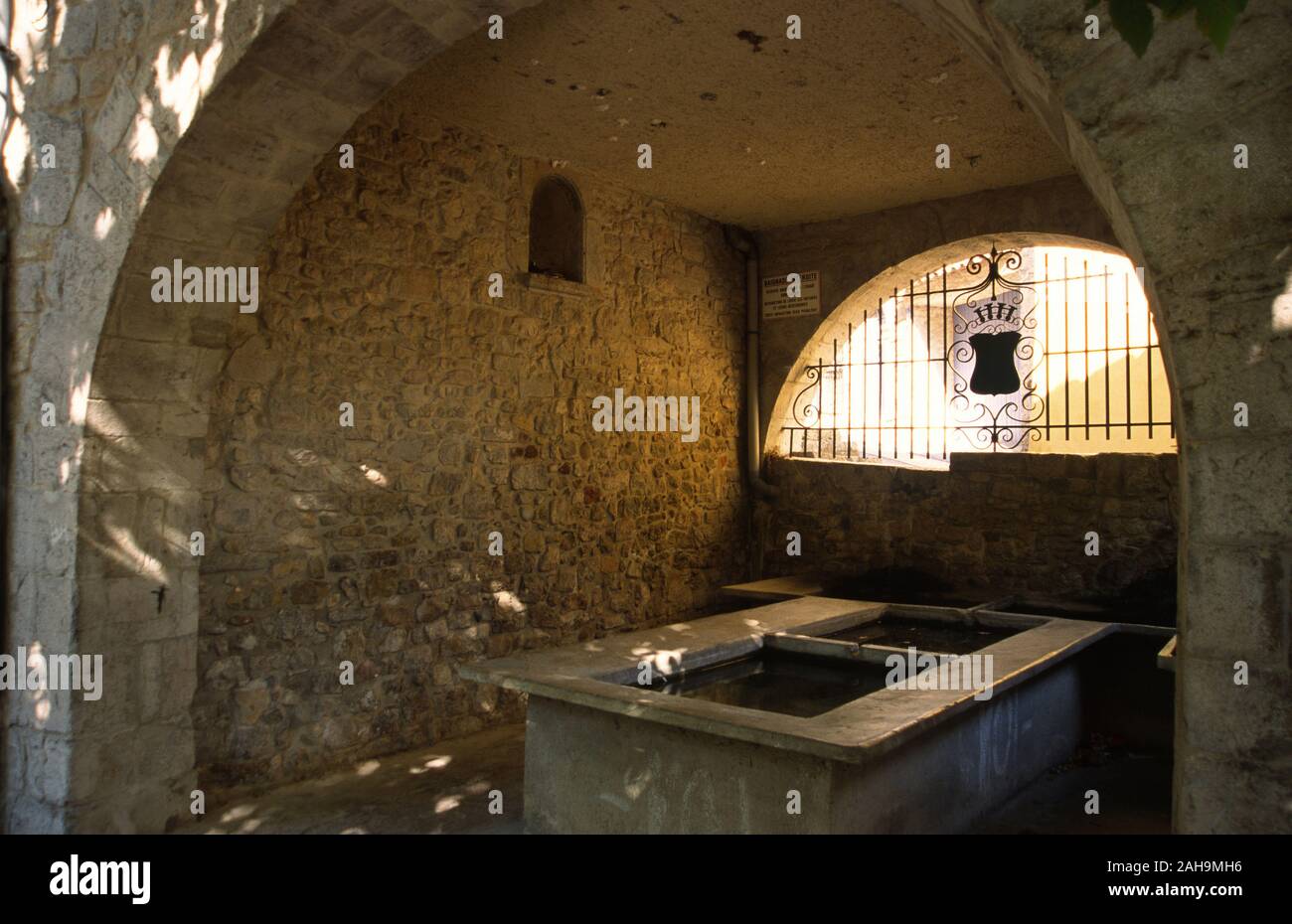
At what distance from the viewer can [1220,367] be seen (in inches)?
62.6

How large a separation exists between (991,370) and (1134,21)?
236 inches

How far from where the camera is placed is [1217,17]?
4.14ft

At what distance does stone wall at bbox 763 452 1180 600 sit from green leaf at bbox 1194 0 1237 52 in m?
5.21

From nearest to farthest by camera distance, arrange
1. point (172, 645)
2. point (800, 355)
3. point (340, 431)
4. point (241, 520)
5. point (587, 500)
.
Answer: point (172, 645), point (241, 520), point (340, 431), point (587, 500), point (800, 355)

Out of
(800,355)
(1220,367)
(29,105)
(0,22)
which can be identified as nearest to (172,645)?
(29,105)

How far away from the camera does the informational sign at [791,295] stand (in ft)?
24.8

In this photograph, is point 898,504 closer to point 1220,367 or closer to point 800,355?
point 800,355

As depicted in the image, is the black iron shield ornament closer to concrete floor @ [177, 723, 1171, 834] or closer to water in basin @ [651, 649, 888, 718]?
concrete floor @ [177, 723, 1171, 834]

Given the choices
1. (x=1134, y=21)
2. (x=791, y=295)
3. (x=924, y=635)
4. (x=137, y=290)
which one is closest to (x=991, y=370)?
(x=791, y=295)

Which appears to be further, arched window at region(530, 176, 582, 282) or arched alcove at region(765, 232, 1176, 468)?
arched alcove at region(765, 232, 1176, 468)

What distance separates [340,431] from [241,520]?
2.27 feet

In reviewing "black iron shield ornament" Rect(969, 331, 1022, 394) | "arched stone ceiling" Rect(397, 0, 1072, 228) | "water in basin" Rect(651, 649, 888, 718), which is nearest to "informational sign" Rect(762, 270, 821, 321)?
"arched stone ceiling" Rect(397, 0, 1072, 228)

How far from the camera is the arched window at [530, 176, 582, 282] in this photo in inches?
250

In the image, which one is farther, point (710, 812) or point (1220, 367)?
point (710, 812)
